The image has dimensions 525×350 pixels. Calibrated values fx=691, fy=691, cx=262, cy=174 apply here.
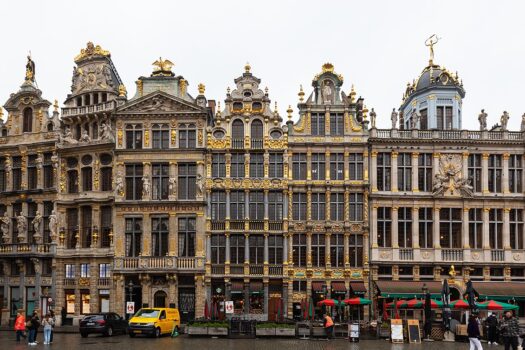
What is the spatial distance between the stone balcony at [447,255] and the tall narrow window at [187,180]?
14.7m

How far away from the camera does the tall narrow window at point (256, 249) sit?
173 feet

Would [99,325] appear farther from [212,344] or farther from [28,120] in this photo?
[28,120]

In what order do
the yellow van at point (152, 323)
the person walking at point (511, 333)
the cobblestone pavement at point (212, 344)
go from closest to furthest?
the person walking at point (511, 333)
the cobblestone pavement at point (212, 344)
the yellow van at point (152, 323)

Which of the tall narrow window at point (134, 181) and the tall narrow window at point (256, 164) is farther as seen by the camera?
the tall narrow window at point (134, 181)

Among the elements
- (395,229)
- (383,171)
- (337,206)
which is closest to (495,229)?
(395,229)

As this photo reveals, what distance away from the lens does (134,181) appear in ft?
177

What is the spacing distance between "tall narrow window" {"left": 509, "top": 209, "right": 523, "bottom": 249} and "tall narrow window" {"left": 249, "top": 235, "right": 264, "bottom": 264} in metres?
19.2

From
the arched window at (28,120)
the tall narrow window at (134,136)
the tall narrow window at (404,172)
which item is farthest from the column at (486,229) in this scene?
the arched window at (28,120)

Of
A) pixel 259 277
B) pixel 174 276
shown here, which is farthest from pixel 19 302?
pixel 259 277

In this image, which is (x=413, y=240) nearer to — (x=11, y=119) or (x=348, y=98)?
(x=348, y=98)

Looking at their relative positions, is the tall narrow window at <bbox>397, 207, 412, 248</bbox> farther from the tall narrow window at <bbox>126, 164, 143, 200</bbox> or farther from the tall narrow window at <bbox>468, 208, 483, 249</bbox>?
the tall narrow window at <bbox>126, 164, 143, 200</bbox>

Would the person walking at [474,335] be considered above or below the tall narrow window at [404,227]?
below

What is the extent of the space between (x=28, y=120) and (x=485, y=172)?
3740 cm

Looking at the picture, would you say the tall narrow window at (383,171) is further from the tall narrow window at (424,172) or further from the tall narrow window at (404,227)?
the tall narrow window at (424,172)
